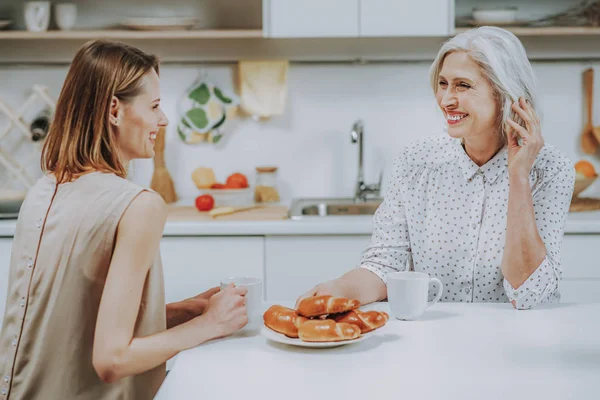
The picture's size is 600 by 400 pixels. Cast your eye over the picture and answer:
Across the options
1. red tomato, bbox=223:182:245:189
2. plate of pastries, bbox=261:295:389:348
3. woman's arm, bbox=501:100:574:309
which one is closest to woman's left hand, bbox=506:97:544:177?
woman's arm, bbox=501:100:574:309

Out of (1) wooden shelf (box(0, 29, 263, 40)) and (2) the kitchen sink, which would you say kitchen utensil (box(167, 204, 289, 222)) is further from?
(1) wooden shelf (box(0, 29, 263, 40))

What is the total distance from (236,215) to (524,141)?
54.0 inches

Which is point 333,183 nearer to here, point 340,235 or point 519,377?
point 340,235

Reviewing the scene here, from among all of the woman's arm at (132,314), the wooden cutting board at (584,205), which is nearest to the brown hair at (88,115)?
the woman's arm at (132,314)

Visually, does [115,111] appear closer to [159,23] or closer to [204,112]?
[159,23]

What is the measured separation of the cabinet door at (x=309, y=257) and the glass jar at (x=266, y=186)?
495 mm

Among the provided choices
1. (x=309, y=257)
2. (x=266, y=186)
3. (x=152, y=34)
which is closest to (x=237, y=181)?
(x=266, y=186)

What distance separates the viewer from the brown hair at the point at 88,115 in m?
1.27

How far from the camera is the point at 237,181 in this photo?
3.03m

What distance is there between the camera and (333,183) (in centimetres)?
323

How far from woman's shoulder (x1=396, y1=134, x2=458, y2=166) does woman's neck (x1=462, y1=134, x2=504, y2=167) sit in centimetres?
6

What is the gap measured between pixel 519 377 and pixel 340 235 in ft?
5.23

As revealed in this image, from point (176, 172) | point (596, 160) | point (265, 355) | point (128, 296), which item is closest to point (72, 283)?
point (128, 296)

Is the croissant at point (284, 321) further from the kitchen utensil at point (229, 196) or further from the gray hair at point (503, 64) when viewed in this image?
the kitchen utensil at point (229, 196)
